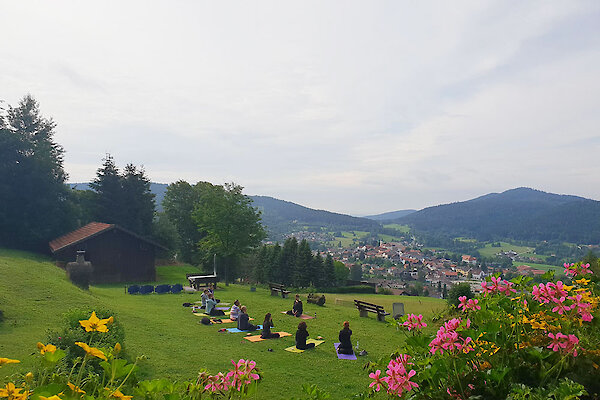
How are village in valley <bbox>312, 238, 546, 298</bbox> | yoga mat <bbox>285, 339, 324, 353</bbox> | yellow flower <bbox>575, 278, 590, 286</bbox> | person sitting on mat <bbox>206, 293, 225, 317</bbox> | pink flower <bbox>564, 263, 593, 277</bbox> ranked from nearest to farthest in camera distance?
yellow flower <bbox>575, 278, 590, 286</bbox>, pink flower <bbox>564, 263, 593, 277</bbox>, yoga mat <bbox>285, 339, 324, 353</bbox>, person sitting on mat <bbox>206, 293, 225, 317</bbox>, village in valley <bbox>312, 238, 546, 298</bbox>

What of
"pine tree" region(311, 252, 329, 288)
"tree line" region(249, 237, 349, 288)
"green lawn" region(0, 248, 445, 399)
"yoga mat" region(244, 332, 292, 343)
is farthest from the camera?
"pine tree" region(311, 252, 329, 288)

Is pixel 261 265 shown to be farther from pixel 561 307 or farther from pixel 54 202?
pixel 561 307

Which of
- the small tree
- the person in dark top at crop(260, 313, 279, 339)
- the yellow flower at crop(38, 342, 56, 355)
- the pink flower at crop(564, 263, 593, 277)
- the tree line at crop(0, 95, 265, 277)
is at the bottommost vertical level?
the person in dark top at crop(260, 313, 279, 339)

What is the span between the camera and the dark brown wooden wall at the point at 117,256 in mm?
27766

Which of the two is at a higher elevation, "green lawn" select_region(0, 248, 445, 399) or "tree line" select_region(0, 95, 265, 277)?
"tree line" select_region(0, 95, 265, 277)

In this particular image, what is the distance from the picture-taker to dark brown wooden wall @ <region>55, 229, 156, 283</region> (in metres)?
27.8

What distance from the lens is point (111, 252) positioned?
28672 millimetres

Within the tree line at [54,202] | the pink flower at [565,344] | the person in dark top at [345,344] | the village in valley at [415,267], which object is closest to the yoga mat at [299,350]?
the person in dark top at [345,344]

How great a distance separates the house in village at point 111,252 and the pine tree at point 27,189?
2003 millimetres

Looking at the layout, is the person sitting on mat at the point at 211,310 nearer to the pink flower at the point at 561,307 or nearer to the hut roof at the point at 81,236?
the hut roof at the point at 81,236

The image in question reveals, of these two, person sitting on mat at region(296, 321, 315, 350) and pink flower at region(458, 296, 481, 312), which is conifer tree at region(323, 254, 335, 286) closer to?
person sitting on mat at region(296, 321, 315, 350)

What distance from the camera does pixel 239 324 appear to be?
46.5 ft

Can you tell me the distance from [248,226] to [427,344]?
30.1m

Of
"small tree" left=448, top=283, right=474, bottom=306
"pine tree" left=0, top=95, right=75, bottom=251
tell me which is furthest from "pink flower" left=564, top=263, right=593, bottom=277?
"pine tree" left=0, top=95, right=75, bottom=251
